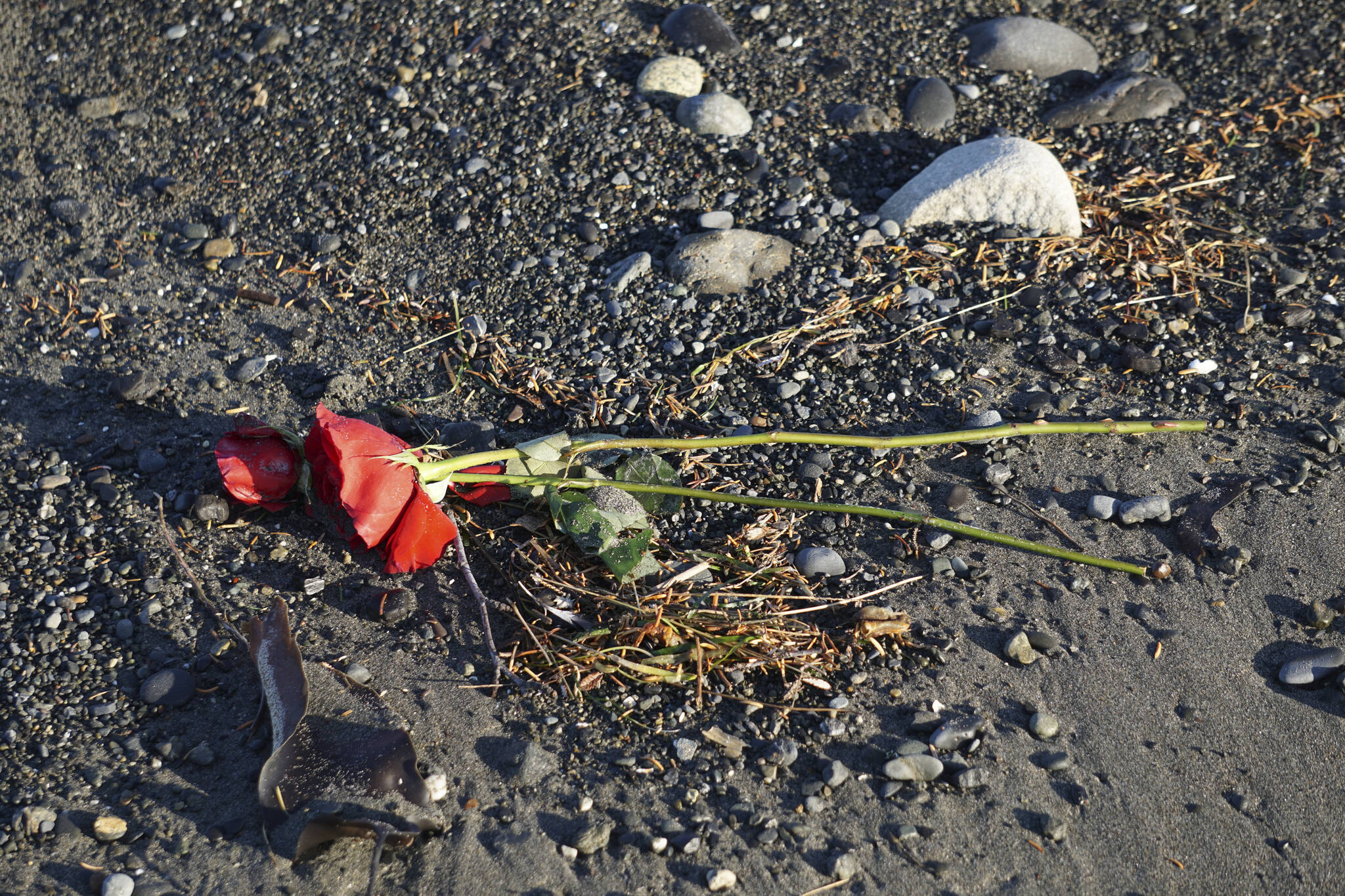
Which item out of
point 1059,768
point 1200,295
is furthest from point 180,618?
point 1200,295

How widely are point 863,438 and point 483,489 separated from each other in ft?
3.54

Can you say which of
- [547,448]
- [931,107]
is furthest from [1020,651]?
[931,107]

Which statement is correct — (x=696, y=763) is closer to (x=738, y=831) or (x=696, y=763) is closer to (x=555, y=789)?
(x=738, y=831)

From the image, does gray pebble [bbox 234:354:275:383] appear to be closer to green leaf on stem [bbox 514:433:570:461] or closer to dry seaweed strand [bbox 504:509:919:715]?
green leaf on stem [bbox 514:433:570:461]

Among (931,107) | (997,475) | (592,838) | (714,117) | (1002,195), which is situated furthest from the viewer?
(931,107)

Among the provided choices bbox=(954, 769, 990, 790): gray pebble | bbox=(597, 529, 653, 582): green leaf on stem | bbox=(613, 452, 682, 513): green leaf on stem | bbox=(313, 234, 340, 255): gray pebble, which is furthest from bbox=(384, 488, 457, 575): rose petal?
bbox=(313, 234, 340, 255): gray pebble

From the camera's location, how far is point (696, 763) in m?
2.12

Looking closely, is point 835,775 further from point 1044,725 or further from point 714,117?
point 714,117

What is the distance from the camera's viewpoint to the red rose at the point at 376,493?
215cm

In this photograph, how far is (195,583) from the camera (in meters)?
2.38

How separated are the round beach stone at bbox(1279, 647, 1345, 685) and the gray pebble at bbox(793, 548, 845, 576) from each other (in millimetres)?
1106

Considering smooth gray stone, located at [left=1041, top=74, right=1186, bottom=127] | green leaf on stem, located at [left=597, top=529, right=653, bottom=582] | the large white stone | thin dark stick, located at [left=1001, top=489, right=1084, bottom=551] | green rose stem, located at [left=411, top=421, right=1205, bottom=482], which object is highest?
smooth gray stone, located at [left=1041, top=74, right=1186, bottom=127]

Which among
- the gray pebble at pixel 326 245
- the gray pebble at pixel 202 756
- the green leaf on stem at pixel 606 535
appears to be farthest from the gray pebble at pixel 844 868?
the gray pebble at pixel 326 245

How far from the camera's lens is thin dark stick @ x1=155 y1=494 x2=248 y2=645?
2326mm
